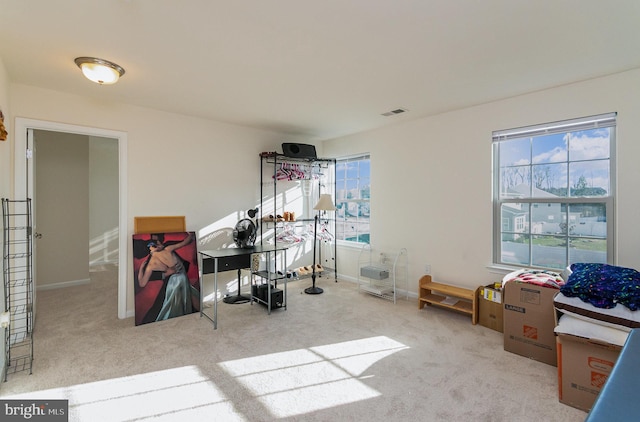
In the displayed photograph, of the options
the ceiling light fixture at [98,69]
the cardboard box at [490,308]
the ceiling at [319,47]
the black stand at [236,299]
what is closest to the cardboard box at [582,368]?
the cardboard box at [490,308]

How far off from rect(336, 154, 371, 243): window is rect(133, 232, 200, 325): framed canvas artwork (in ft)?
8.26

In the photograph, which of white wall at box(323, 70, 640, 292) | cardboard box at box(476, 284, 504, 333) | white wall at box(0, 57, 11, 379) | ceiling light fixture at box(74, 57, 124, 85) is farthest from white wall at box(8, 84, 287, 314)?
cardboard box at box(476, 284, 504, 333)

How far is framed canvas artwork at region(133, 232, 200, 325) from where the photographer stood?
340 centimetres

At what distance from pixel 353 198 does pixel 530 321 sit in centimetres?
308

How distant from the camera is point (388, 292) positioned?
4.29 meters

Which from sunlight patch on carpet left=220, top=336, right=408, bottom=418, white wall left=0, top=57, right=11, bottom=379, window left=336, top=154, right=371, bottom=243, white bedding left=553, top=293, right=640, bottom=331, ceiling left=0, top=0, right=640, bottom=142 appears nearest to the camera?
ceiling left=0, top=0, right=640, bottom=142

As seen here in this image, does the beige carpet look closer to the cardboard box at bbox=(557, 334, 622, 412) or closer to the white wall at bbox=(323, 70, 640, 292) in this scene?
the cardboard box at bbox=(557, 334, 622, 412)

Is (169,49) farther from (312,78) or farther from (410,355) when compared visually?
(410,355)

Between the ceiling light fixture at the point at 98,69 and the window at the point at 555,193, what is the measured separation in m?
3.76

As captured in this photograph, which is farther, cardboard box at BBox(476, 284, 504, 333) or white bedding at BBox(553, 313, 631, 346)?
cardboard box at BBox(476, 284, 504, 333)

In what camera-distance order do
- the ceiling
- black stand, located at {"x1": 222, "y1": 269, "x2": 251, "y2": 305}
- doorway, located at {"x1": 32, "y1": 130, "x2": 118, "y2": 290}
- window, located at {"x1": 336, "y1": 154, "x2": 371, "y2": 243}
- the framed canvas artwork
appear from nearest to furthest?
the ceiling → the framed canvas artwork → black stand, located at {"x1": 222, "y1": 269, "x2": 251, "y2": 305} → doorway, located at {"x1": 32, "y1": 130, "x2": 118, "y2": 290} → window, located at {"x1": 336, "y1": 154, "x2": 371, "y2": 243}

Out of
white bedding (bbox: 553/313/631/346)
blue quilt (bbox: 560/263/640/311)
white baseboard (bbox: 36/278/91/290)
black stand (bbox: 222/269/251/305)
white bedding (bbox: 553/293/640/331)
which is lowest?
black stand (bbox: 222/269/251/305)

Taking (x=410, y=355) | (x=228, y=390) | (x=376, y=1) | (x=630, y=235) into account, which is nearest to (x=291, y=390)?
(x=228, y=390)

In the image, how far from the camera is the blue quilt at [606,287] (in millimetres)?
1952
